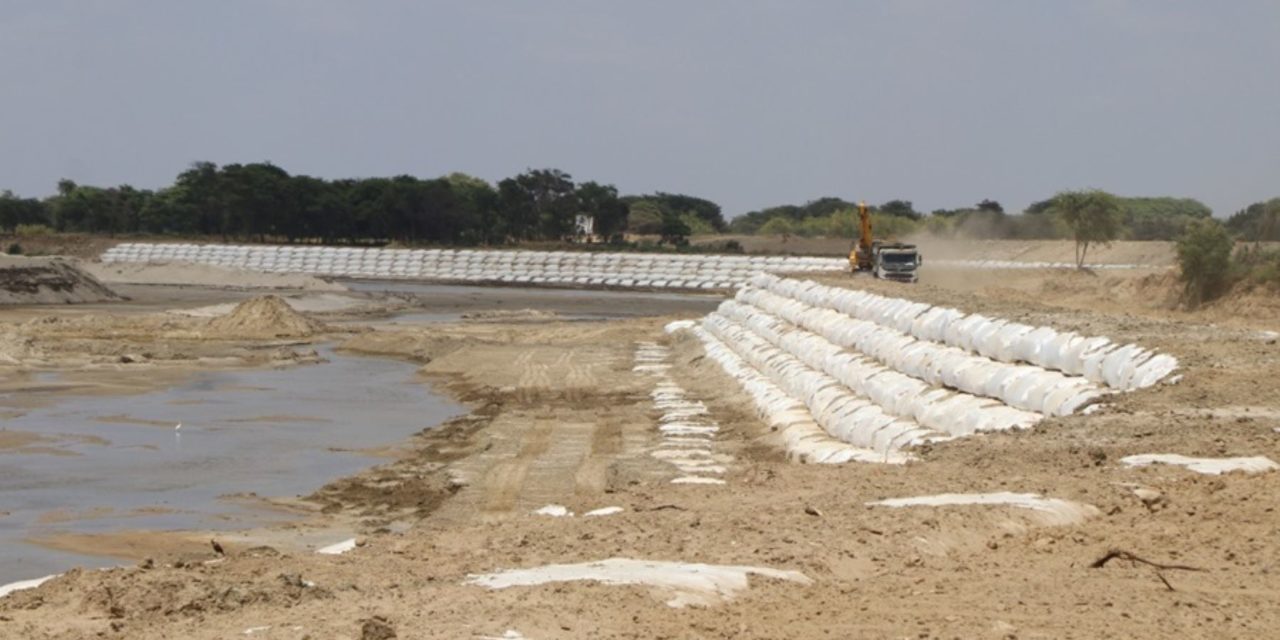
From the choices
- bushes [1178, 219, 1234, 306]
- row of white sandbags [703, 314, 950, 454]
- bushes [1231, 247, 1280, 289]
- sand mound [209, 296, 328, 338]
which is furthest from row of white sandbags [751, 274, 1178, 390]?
bushes [1178, 219, 1234, 306]

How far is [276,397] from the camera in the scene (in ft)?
70.3

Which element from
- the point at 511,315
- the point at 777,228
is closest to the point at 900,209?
the point at 777,228

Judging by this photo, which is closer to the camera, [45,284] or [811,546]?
[811,546]

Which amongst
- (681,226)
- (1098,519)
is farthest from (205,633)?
(681,226)

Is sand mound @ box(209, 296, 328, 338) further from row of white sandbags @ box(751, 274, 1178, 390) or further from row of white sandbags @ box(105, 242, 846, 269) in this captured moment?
row of white sandbags @ box(105, 242, 846, 269)

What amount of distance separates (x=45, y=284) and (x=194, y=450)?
30.1 m

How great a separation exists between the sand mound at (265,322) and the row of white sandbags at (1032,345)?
1684 cm

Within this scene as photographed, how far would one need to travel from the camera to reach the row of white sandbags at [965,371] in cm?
1251

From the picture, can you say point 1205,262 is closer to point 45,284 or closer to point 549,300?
point 549,300

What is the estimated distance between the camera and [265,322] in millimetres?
33188

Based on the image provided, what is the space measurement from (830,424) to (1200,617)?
8930 mm

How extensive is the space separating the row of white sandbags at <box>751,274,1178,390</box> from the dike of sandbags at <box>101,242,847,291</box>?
115 feet

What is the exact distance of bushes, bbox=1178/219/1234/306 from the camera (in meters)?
33.9

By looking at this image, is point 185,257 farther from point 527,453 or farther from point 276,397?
point 527,453
